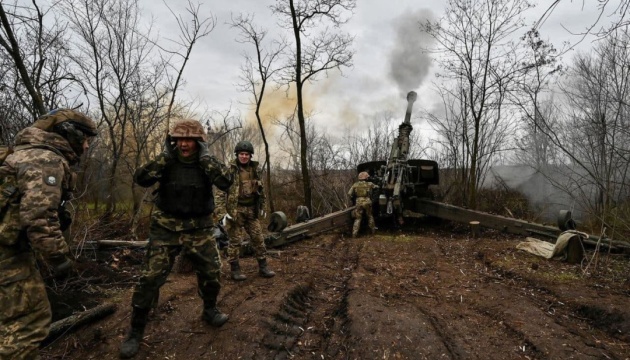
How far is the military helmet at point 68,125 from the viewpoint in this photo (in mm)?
Answer: 2736

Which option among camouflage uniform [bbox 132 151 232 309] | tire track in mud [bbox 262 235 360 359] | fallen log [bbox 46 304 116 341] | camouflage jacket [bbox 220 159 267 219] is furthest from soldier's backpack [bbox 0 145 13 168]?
camouflage jacket [bbox 220 159 267 219]

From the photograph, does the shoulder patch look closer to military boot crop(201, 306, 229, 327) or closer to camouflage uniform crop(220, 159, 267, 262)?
military boot crop(201, 306, 229, 327)

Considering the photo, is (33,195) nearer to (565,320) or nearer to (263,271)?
(263,271)

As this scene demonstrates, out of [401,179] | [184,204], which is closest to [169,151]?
[184,204]

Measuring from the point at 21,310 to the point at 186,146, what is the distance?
65.9 inches

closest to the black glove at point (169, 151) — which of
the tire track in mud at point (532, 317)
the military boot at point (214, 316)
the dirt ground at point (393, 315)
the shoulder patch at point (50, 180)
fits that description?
the shoulder patch at point (50, 180)

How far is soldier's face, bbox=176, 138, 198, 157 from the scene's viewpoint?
348 cm

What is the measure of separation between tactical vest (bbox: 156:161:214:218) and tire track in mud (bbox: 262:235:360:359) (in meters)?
1.28

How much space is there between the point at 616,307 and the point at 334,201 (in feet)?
36.1

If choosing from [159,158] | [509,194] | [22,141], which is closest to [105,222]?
[159,158]

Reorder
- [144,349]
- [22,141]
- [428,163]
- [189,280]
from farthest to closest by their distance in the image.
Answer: [428,163]
[189,280]
[144,349]
[22,141]

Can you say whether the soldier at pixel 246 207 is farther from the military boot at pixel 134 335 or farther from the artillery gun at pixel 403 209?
the military boot at pixel 134 335

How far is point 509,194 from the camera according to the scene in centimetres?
1349

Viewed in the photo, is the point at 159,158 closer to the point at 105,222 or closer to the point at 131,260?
the point at 131,260
